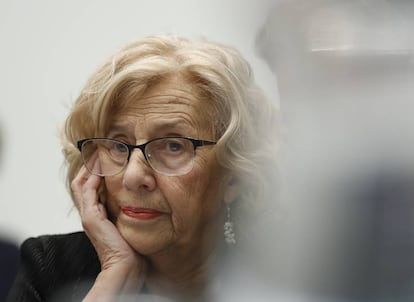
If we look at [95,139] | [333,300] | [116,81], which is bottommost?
[333,300]

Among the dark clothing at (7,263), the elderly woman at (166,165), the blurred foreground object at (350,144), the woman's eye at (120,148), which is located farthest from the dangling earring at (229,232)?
the dark clothing at (7,263)

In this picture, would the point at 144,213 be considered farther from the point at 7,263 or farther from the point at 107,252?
the point at 7,263

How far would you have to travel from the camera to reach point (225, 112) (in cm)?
113

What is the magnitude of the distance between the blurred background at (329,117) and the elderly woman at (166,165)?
0.14 feet

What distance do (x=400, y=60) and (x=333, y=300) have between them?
0.41 metres

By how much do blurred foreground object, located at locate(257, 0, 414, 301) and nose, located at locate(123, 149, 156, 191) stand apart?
25 cm

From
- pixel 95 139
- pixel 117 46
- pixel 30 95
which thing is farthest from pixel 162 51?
pixel 30 95

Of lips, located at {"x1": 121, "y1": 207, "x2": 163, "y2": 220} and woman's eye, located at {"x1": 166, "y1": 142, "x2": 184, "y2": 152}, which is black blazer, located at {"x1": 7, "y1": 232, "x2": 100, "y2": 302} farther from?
woman's eye, located at {"x1": 166, "y1": 142, "x2": 184, "y2": 152}

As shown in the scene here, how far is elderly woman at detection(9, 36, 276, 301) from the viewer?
44.0 inches

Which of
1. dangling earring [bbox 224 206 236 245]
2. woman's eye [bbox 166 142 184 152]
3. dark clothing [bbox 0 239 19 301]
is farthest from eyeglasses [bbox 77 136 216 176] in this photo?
dark clothing [bbox 0 239 19 301]

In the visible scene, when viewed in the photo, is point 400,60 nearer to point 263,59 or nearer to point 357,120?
point 357,120

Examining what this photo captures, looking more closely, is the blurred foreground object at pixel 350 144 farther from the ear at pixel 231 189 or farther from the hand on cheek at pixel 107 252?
the hand on cheek at pixel 107 252

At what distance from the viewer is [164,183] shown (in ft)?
3.65

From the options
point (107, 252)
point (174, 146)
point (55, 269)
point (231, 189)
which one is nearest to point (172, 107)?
point (174, 146)
